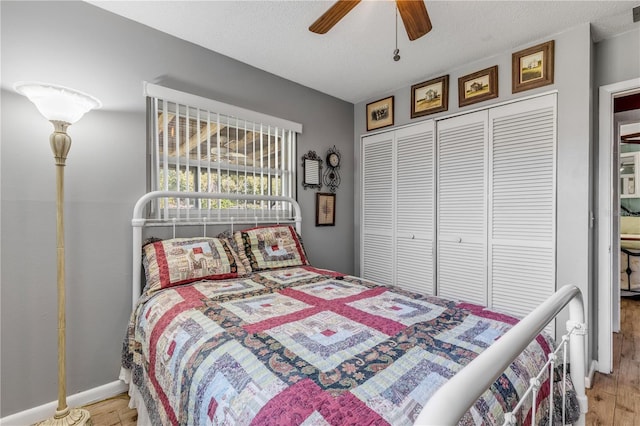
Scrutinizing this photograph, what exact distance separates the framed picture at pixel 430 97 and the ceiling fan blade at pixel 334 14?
5.25 ft

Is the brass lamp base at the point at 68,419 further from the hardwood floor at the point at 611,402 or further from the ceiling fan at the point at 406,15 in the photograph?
the ceiling fan at the point at 406,15

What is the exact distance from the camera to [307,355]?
102 cm

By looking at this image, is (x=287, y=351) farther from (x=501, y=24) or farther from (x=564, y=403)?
(x=501, y=24)

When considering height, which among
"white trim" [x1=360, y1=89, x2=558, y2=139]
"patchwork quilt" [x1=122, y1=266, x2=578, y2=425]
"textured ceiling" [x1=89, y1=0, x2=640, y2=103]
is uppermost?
"textured ceiling" [x1=89, y1=0, x2=640, y2=103]

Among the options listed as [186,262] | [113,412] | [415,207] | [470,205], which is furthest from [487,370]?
[415,207]

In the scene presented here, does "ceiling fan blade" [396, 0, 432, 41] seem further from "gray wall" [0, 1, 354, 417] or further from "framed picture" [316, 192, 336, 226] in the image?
"framed picture" [316, 192, 336, 226]

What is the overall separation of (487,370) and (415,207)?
2.54 m

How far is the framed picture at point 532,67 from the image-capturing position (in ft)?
7.22

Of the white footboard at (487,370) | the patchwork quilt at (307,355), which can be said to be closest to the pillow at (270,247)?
the patchwork quilt at (307,355)

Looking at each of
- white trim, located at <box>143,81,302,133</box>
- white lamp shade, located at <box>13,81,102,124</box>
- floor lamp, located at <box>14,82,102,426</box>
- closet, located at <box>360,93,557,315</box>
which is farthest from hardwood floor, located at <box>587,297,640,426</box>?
white lamp shade, located at <box>13,81,102,124</box>

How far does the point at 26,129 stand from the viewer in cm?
166

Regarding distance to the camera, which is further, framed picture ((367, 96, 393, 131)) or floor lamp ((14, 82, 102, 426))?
framed picture ((367, 96, 393, 131))

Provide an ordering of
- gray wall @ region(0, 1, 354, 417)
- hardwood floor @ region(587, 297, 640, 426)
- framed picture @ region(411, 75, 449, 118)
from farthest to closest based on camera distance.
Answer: framed picture @ region(411, 75, 449, 118) → hardwood floor @ region(587, 297, 640, 426) → gray wall @ region(0, 1, 354, 417)

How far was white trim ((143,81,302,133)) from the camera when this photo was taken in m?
2.07
